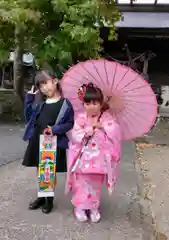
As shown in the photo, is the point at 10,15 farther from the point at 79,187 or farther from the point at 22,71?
the point at 79,187

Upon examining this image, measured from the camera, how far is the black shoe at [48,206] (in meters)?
3.77

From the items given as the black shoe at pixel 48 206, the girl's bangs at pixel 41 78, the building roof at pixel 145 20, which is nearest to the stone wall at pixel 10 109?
the building roof at pixel 145 20

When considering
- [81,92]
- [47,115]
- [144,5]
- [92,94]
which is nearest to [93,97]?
[92,94]

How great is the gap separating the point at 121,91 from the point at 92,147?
595 millimetres

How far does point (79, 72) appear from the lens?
3564 millimetres

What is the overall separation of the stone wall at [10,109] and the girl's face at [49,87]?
5676 millimetres

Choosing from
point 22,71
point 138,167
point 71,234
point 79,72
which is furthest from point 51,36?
point 71,234

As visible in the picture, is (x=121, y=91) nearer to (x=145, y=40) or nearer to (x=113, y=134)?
(x=113, y=134)

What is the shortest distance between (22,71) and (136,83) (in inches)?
233

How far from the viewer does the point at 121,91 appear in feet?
11.5

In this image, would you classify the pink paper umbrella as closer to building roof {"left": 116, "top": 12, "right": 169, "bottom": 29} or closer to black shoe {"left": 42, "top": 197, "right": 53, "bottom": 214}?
black shoe {"left": 42, "top": 197, "right": 53, "bottom": 214}

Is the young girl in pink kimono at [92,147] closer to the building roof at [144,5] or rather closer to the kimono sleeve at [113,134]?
the kimono sleeve at [113,134]

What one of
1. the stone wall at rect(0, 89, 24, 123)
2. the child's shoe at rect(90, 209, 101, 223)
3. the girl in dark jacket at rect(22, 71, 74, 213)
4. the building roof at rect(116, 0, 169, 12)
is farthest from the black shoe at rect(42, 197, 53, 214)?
the building roof at rect(116, 0, 169, 12)

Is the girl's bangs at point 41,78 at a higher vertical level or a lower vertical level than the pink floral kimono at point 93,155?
higher
